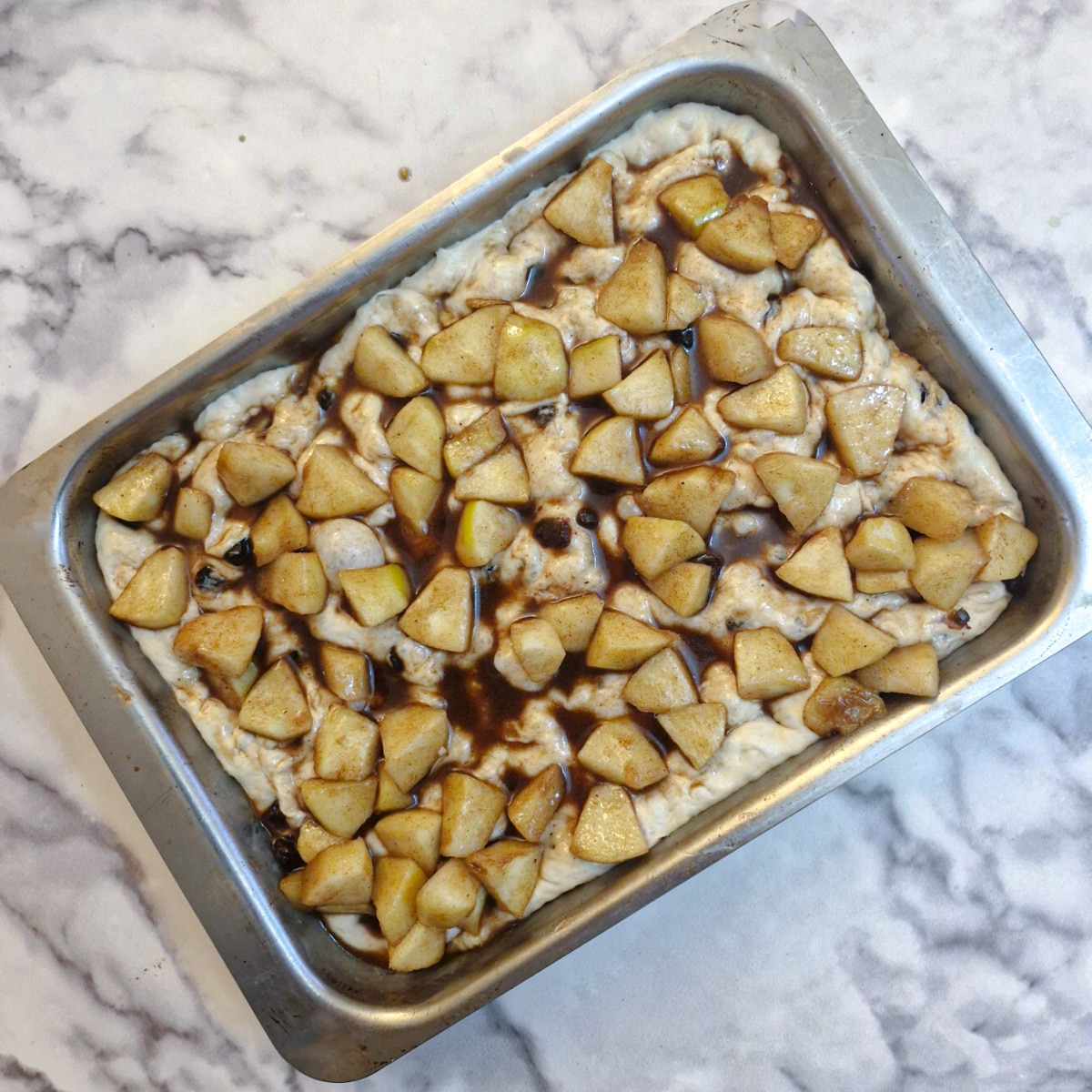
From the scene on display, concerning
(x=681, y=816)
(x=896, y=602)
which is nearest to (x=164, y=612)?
(x=681, y=816)

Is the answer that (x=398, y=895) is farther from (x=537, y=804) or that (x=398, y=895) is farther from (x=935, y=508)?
(x=935, y=508)

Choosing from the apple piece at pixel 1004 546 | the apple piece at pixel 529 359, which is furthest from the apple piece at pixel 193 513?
the apple piece at pixel 1004 546

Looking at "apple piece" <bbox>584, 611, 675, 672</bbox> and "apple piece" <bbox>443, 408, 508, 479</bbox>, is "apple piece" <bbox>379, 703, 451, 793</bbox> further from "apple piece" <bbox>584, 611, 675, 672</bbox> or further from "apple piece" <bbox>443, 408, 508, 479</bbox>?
"apple piece" <bbox>443, 408, 508, 479</bbox>

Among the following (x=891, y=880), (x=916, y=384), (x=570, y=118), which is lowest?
(x=891, y=880)

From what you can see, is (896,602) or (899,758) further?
(899,758)

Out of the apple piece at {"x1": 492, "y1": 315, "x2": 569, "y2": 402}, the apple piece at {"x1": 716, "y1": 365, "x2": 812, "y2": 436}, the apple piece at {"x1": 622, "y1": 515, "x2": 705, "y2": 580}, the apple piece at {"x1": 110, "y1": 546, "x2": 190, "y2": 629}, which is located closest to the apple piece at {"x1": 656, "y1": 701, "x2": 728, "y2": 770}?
the apple piece at {"x1": 622, "y1": 515, "x2": 705, "y2": 580}

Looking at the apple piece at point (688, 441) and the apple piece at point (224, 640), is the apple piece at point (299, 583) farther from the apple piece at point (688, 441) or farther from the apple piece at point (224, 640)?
the apple piece at point (688, 441)

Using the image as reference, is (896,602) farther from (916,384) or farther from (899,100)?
(899,100)
